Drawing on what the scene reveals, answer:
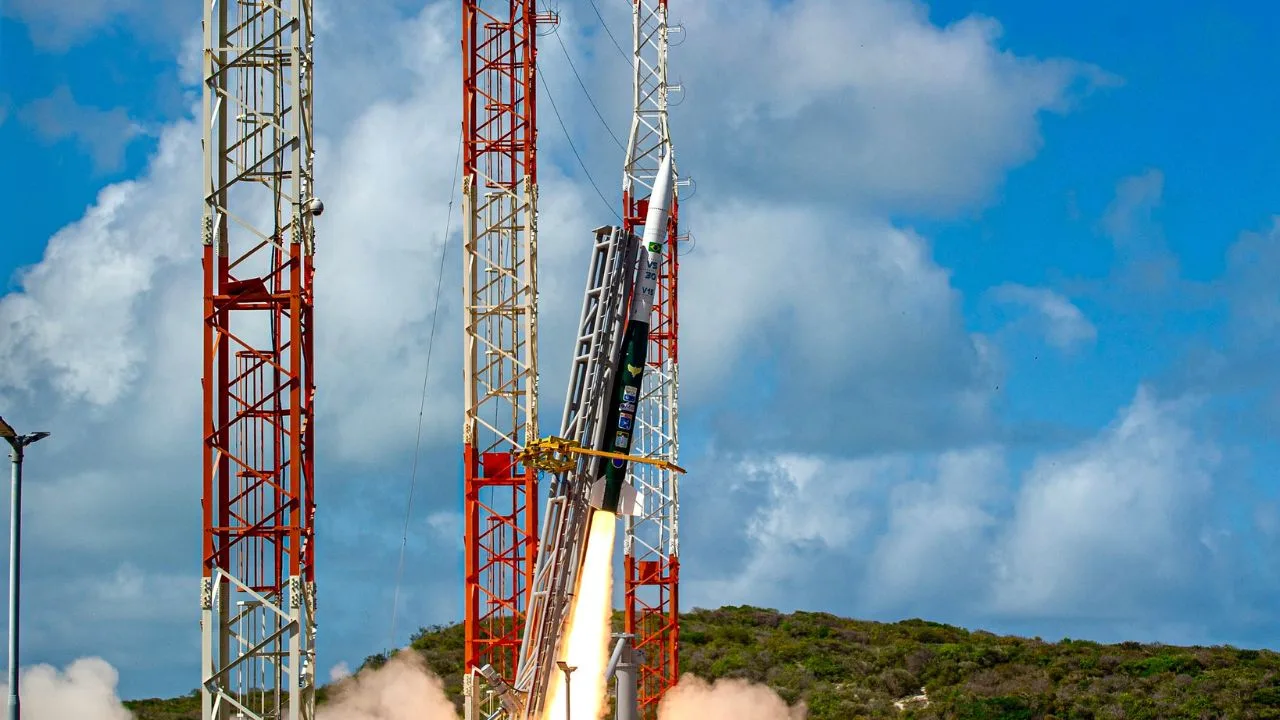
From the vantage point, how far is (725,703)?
232ft

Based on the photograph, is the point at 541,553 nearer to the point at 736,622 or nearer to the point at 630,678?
the point at 630,678

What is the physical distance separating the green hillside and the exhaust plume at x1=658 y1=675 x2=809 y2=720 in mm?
3737

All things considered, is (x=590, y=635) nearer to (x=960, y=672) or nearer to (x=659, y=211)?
(x=659, y=211)

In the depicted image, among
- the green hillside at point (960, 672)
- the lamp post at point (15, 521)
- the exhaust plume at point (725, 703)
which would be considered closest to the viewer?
the lamp post at point (15, 521)

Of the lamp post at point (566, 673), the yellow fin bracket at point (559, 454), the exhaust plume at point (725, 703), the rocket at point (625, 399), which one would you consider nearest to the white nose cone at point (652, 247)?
the rocket at point (625, 399)

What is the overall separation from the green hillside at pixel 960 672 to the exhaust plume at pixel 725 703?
12.3 feet

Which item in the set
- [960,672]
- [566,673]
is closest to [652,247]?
[566,673]

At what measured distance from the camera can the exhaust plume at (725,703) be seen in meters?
64.6

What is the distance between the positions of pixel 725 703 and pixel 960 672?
22.7m

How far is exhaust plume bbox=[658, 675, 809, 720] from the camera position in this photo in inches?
2544

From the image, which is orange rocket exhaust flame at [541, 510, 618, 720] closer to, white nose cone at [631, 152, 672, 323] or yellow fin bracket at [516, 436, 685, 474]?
yellow fin bracket at [516, 436, 685, 474]

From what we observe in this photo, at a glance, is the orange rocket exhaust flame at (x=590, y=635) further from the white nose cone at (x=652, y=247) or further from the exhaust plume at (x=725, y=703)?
the exhaust plume at (x=725, y=703)

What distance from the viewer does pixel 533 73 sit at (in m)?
57.0

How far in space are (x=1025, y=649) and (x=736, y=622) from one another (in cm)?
1944
